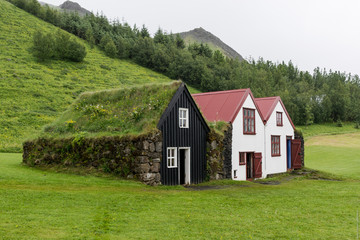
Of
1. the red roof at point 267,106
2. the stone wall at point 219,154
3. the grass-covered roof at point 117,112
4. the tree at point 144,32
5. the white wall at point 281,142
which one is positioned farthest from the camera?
the tree at point 144,32

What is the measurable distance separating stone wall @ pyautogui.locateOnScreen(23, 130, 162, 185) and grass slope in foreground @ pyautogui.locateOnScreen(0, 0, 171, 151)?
10.4 meters

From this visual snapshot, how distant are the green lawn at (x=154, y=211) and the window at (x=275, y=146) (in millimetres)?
11972

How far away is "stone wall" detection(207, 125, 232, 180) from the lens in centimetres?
2370

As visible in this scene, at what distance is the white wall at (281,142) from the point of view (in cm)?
3139

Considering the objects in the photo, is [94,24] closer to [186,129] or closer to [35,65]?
[35,65]

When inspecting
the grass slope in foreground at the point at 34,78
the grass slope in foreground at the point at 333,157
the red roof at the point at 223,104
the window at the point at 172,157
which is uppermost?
the grass slope in foreground at the point at 34,78

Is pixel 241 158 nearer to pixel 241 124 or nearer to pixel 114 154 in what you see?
pixel 241 124

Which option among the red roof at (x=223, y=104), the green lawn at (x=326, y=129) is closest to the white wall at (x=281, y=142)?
the red roof at (x=223, y=104)

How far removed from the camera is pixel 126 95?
23906 millimetres

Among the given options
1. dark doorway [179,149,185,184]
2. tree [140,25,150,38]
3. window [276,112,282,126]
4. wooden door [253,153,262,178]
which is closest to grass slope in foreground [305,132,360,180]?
window [276,112,282,126]

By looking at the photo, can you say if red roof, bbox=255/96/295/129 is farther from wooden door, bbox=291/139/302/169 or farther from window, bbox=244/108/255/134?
wooden door, bbox=291/139/302/169

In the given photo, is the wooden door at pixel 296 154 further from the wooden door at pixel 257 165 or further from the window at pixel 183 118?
the window at pixel 183 118

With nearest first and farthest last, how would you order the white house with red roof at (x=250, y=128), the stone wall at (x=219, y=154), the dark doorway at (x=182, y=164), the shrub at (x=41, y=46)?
the dark doorway at (x=182, y=164) → the stone wall at (x=219, y=154) → the white house with red roof at (x=250, y=128) → the shrub at (x=41, y=46)

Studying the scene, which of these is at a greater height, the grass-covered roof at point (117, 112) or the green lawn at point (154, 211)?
the grass-covered roof at point (117, 112)
